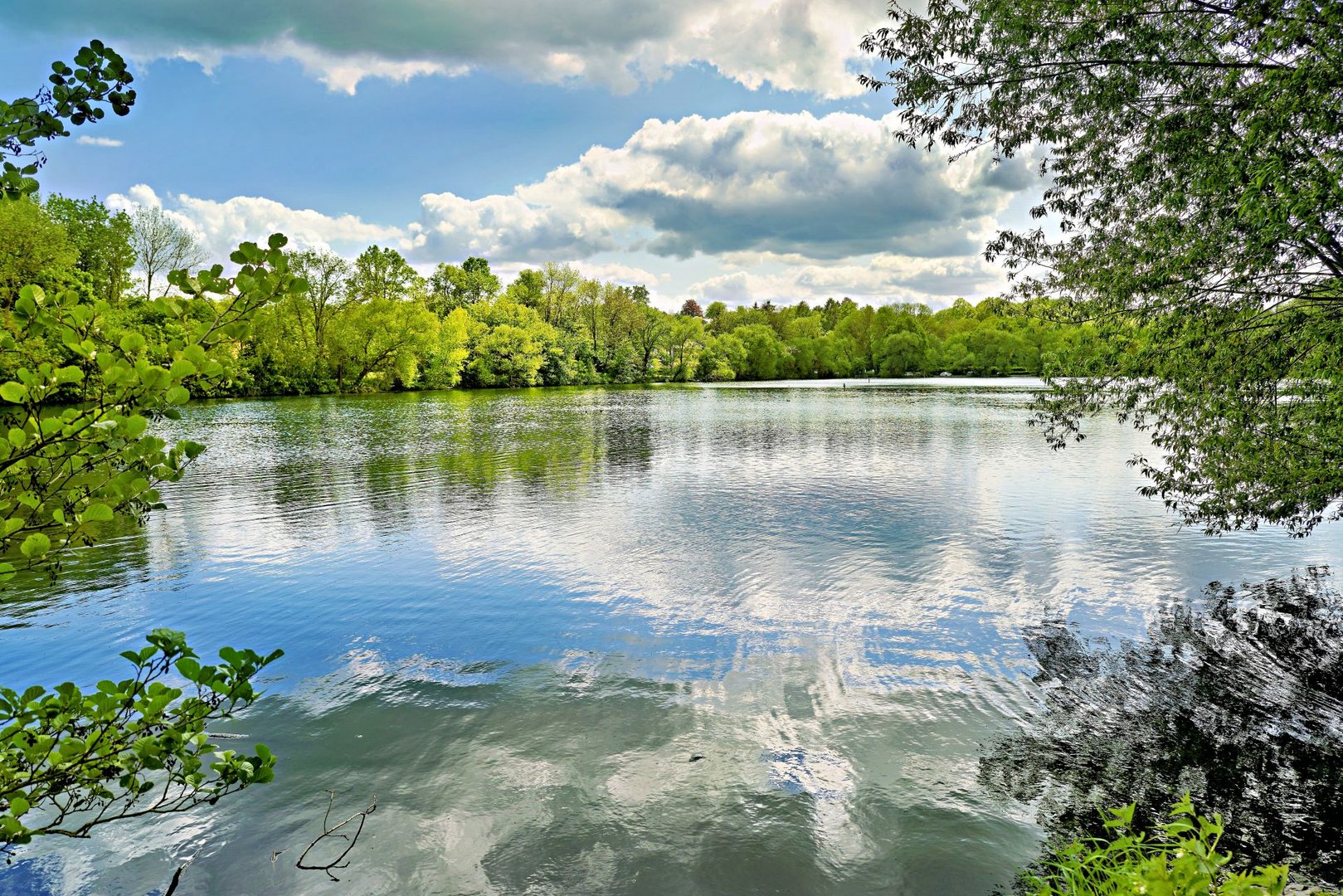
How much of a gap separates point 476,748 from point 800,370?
492 feet

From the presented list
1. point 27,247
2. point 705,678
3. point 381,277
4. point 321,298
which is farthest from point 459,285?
point 705,678

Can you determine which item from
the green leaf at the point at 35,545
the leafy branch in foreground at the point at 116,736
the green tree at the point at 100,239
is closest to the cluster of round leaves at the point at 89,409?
the green leaf at the point at 35,545

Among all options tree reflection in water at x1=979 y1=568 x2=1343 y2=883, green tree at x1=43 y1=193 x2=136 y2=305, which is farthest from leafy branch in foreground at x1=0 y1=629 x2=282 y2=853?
green tree at x1=43 y1=193 x2=136 y2=305

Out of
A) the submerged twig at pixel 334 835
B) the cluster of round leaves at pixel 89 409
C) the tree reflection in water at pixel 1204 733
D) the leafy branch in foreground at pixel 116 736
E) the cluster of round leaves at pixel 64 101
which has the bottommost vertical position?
the submerged twig at pixel 334 835

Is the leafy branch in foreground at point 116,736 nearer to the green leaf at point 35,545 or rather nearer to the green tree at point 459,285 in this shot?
the green leaf at point 35,545

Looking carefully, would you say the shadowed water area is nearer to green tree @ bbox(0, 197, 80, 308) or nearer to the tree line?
Result: the tree line

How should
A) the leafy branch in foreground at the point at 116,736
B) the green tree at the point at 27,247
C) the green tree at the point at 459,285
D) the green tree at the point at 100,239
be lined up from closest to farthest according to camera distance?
the leafy branch in foreground at the point at 116,736 → the green tree at the point at 27,247 → the green tree at the point at 100,239 → the green tree at the point at 459,285

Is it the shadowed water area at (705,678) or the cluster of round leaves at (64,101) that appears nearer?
the cluster of round leaves at (64,101)

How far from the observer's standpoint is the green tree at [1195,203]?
7.34 meters

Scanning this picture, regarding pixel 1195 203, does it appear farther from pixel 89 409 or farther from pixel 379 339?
pixel 379 339

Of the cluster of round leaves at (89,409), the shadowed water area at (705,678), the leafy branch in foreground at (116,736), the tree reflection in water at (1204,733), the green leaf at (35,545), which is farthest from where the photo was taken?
the tree reflection in water at (1204,733)

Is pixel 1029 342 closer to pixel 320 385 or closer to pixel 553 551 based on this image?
pixel 320 385

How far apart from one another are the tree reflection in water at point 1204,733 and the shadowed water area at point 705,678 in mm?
43

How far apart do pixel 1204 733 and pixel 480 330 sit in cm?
9619
